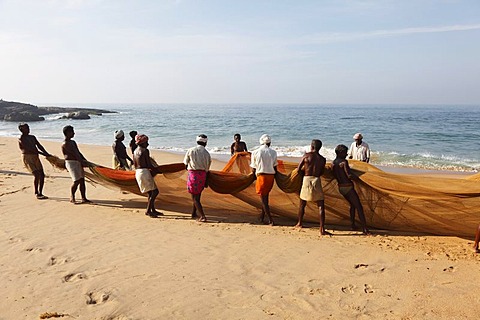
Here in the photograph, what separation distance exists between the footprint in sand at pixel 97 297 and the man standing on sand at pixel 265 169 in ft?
10.7

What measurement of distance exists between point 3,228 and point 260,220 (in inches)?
172

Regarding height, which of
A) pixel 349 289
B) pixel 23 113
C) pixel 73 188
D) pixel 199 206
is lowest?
pixel 349 289

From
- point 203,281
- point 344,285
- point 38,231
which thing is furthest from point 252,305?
point 38,231

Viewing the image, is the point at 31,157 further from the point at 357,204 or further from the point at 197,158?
the point at 357,204

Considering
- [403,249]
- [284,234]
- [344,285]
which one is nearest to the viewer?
[344,285]

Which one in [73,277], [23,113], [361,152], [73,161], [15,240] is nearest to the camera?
[73,277]

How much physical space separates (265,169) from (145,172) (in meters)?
2.30

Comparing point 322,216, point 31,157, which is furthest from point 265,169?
point 31,157

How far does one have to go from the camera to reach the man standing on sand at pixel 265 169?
270 inches

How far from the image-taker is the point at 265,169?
22.5 feet

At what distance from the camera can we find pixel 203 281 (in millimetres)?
4770

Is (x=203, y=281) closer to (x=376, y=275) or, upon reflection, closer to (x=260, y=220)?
(x=376, y=275)

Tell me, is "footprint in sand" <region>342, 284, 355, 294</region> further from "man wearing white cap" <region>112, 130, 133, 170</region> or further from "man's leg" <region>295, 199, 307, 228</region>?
"man wearing white cap" <region>112, 130, 133, 170</region>

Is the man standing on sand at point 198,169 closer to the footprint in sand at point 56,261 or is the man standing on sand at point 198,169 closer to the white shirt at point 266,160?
the white shirt at point 266,160
